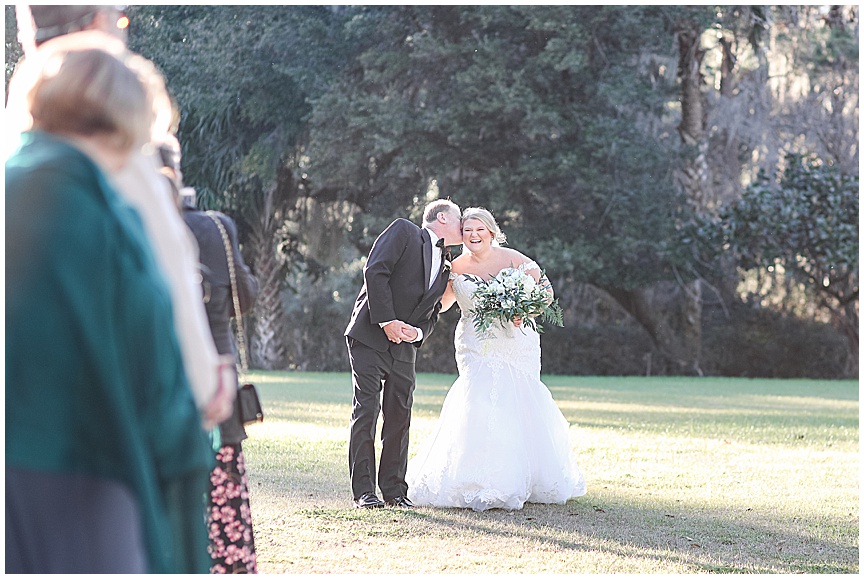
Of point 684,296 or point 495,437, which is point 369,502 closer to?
point 495,437

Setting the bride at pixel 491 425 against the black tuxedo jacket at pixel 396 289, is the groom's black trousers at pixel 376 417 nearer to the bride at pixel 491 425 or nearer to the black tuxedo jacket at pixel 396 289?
the black tuxedo jacket at pixel 396 289

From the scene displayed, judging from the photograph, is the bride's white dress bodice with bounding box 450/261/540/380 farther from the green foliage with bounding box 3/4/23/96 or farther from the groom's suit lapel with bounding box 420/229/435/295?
the green foliage with bounding box 3/4/23/96

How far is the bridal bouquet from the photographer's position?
7.37 meters

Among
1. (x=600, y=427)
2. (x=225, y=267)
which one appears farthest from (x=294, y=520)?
(x=600, y=427)

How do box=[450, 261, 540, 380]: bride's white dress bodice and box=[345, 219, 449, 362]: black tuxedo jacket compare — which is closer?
box=[345, 219, 449, 362]: black tuxedo jacket

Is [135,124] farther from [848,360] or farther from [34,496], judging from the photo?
[848,360]

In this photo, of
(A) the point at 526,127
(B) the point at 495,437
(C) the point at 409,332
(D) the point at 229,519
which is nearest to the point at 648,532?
(B) the point at 495,437

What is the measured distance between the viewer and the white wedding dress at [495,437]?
709cm

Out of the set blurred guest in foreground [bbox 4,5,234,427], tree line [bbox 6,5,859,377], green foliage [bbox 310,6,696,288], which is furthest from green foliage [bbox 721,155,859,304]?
blurred guest in foreground [bbox 4,5,234,427]

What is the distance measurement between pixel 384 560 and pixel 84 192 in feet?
11.7

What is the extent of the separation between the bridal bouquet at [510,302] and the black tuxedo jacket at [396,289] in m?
0.41

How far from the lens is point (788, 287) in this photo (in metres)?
30.5

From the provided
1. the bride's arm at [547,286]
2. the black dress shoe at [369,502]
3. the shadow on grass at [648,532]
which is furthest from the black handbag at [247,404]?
the bride's arm at [547,286]

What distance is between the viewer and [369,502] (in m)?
6.93
